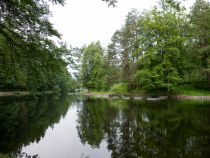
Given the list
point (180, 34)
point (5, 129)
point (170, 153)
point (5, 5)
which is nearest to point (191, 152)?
point (170, 153)

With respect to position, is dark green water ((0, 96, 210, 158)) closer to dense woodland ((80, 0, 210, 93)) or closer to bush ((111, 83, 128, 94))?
dense woodland ((80, 0, 210, 93))

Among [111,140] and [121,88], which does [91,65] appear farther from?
[111,140]

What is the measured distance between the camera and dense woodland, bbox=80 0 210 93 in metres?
40.1

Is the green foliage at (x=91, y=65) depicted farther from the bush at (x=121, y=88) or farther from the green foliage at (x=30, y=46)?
the green foliage at (x=30, y=46)

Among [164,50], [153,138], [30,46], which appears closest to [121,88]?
[164,50]

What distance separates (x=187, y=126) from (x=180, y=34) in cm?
3324

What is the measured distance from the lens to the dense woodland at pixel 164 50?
4009 centimetres

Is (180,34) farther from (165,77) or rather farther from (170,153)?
(170,153)

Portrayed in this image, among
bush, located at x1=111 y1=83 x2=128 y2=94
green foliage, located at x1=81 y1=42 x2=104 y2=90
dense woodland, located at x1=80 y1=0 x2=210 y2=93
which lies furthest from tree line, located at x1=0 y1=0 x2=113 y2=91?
green foliage, located at x1=81 y1=42 x2=104 y2=90

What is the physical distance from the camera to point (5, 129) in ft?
49.2

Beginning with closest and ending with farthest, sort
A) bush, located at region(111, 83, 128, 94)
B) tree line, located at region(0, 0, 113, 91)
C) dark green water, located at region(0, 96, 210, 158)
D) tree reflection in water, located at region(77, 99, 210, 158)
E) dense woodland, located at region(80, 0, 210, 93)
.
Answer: tree line, located at region(0, 0, 113, 91) → tree reflection in water, located at region(77, 99, 210, 158) → dark green water, located at region(0, 96, 210, 158) → dense woodland, located at region(80, 0, 210, 93) → bush, located at region(111, 83, 128, 94)

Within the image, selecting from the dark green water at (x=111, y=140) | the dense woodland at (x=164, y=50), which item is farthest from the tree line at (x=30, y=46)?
the dense woodland at (x=164, y=50)

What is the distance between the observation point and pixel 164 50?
42531 millimetres

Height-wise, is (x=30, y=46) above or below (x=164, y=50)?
below
